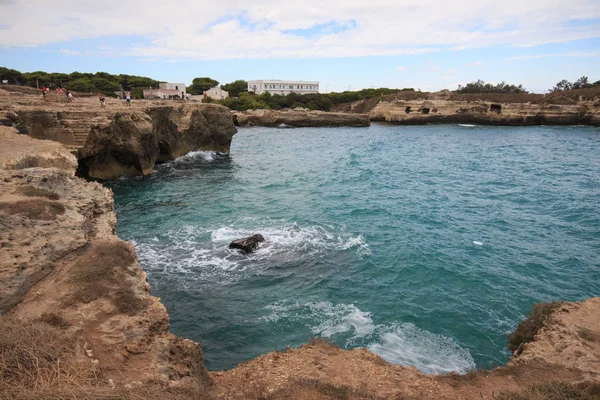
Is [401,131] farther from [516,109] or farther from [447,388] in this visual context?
[447,388]

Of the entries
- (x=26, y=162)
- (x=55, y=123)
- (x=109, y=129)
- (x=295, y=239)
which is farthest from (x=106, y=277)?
(x=55, y=123)

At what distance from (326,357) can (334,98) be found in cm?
11446

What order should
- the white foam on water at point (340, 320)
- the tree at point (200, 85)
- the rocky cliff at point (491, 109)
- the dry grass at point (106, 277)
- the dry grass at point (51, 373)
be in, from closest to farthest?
1. the dry grass at point (51, 373)
2. the dry grass at point (106, 277)
3. the white foam on water at point (340, 320)
4. the rocky cliff at point (491, 109)
5. the tree at point (200, 85)

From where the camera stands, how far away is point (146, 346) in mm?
6559

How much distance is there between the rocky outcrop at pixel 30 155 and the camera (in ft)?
47.1

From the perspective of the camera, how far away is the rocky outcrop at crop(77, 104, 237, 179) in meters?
27.1

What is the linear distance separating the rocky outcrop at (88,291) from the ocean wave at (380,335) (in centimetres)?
532

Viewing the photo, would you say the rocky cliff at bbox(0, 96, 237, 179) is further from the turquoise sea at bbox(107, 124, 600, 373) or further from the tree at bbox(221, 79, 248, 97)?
Result: the tree at bbox(221, 79, 248, 97)

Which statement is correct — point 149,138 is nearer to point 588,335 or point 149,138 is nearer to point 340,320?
point 340,320

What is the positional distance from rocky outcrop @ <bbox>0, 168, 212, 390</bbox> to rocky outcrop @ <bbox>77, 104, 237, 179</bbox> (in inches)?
687

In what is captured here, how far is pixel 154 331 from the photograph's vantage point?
7027 mm

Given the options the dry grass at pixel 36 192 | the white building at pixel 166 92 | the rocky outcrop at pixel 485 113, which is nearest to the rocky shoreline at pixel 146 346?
the dry grass at pixel 36 192

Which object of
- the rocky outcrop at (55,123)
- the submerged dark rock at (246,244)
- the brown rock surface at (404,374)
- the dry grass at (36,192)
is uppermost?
the rocky outcrop at (55,123)

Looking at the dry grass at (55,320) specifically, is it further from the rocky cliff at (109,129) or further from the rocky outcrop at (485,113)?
the rocky outcrop at (485,113)
